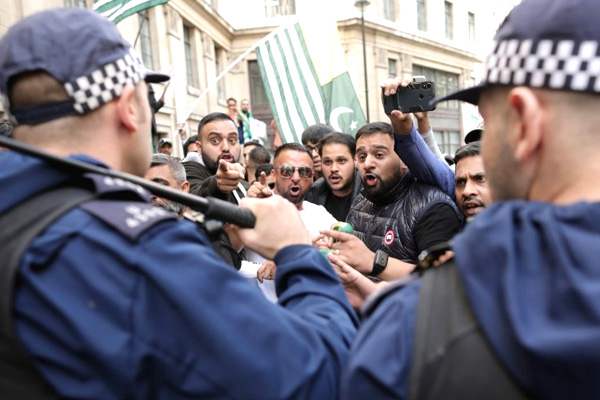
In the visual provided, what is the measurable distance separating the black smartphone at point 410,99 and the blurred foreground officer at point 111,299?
2.18m

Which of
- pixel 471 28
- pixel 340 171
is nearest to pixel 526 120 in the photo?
pixel 340 171

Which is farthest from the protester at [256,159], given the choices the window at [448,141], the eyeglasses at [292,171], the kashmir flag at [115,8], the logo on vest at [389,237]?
the window at [448,141]

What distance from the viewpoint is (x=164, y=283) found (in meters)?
0.98

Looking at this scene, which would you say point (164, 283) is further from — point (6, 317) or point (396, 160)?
point (396, 160)

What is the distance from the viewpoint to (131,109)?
1.30 m

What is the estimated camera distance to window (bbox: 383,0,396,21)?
2408cm

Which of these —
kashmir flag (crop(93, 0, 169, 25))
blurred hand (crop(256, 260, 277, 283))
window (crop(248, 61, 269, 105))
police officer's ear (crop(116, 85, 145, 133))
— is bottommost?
blurred hand (crop(256, 260, 277, 283))

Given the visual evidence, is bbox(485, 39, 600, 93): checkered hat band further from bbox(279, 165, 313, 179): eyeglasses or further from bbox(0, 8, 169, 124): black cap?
bbox(279, 165, 313, 179): eyeglasses

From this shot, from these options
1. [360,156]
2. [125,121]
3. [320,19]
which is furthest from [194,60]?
[125,121]

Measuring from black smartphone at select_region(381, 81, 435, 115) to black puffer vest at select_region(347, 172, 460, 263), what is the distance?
17.3 inches

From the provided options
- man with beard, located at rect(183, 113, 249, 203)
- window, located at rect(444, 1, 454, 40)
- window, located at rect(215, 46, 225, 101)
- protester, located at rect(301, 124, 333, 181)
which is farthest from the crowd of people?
window, located at rect(444, 1, 454, 40)

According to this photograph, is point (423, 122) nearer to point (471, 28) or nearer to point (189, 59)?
point (189, 59)

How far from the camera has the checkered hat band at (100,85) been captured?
3.83 feet

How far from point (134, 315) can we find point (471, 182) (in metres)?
2.45
